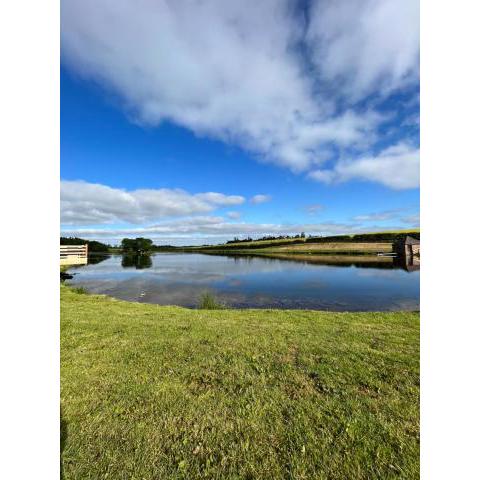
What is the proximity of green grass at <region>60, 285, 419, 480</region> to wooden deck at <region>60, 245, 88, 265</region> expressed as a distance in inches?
994

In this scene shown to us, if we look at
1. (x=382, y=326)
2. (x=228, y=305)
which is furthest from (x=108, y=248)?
(x=382, y=326)

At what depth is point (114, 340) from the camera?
5.85 meters

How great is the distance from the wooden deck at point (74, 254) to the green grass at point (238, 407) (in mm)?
25255

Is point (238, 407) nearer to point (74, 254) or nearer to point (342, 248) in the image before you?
point (74, 254)

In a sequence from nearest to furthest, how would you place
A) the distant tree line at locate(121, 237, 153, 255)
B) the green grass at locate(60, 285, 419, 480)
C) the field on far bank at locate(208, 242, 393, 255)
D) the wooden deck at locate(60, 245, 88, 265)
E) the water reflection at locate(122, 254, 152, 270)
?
the green grass at locate(60, 285, 419, 480) → the wooden deck at locate(60, 245, 88, 265) → the water reflection at locate(122, 254, 152, 270) → the field on far bank at locate(208, 242, 393, 255) → the distant tree line at locate(121, 237, 153, 255)

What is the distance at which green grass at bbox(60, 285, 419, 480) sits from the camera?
2.47 metres

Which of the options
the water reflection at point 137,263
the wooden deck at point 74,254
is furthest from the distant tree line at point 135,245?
the wooden deck at point 74,254

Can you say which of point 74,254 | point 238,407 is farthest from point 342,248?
point 238,407

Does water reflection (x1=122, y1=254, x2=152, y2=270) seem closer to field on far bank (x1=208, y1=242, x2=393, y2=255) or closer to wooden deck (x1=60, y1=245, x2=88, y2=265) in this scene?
wooden deck (x1=60, y1=245, x2=88, y2=265)

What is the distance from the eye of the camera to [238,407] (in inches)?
131

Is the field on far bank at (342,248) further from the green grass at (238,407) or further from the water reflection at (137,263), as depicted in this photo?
the green grass at (238,407)

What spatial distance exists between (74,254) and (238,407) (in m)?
31.4

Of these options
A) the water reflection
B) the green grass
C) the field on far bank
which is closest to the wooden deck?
the water reflection

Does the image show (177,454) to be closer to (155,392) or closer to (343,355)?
(155,392)
